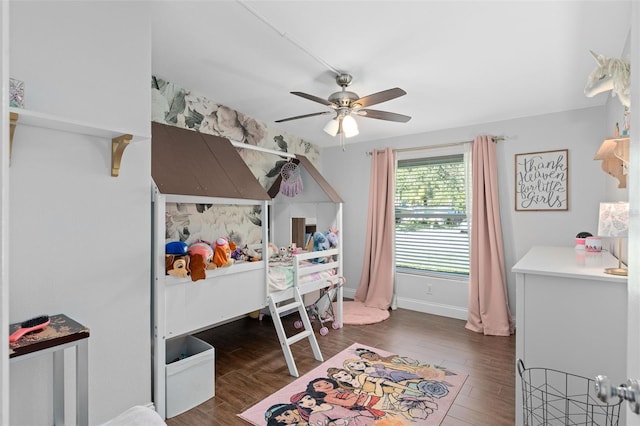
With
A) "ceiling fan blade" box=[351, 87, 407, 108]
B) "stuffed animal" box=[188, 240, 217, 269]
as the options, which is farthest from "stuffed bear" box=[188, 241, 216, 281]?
"ceiling fan blade" box=[351, 87, 407, 108]

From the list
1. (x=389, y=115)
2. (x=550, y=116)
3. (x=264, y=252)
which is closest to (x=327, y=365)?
(x=264, y=252)

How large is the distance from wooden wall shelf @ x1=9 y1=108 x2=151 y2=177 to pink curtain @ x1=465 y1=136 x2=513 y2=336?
3.28 metres

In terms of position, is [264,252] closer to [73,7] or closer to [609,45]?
[73,7]

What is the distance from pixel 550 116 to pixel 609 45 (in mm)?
1243

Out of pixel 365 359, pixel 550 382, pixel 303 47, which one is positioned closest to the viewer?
pixel 550 382

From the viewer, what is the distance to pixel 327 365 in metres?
2.67

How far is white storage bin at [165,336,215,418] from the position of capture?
6.67 feet

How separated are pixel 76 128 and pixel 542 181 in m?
3.92

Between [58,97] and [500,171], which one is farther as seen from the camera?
[500,171]

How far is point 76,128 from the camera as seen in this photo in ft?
5.26

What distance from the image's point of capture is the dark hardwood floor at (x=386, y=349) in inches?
81.7

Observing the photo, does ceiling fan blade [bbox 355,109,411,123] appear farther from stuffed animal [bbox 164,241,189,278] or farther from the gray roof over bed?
stuffed animal [bbox 164,241,189,278]

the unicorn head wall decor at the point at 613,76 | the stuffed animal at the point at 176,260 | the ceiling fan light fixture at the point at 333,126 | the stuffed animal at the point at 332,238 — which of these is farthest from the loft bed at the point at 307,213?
the unicorn head wall decor at the point at 613,76

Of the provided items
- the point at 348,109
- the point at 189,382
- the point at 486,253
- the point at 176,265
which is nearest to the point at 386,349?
the point at 486,253
